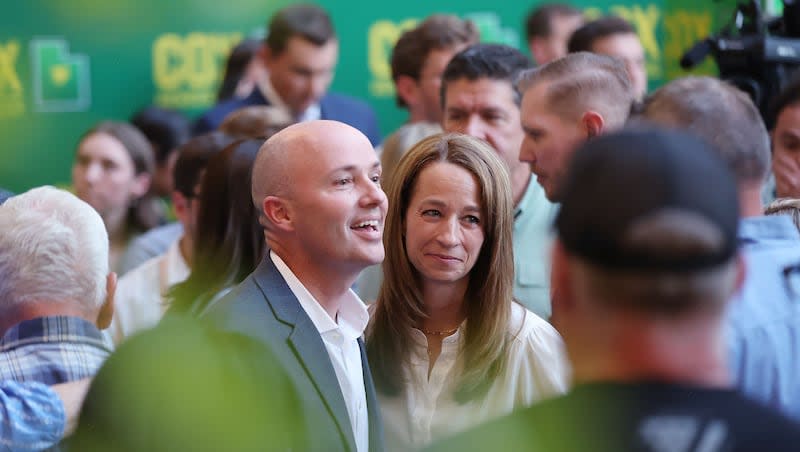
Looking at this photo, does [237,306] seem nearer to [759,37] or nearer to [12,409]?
[12,409]

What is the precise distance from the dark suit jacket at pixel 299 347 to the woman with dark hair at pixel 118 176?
284 cm

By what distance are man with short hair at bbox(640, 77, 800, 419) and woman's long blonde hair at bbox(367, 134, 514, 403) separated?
15.9 inches

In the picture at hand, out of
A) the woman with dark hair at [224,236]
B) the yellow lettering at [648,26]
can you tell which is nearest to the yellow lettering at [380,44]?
the yellow lettering at [648,26]

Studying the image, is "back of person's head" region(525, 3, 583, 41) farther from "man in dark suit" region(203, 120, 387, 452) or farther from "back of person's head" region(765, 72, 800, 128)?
"man in dark suit" region(203, 120, 387, 452)

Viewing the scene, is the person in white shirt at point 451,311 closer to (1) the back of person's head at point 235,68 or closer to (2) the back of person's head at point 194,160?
(2) the back of person's head at point 194,160

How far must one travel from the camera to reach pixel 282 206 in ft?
8.19

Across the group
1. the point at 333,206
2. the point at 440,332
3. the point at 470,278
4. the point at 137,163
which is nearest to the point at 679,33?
the point at 137,163

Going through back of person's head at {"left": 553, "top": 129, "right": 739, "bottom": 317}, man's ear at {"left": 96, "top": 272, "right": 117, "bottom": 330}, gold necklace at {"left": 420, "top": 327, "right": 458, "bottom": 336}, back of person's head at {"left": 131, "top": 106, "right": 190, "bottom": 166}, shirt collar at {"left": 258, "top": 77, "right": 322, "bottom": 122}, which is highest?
back of person's head at {"left": 553, "top": 129, "right": 739, "bottom": 317}

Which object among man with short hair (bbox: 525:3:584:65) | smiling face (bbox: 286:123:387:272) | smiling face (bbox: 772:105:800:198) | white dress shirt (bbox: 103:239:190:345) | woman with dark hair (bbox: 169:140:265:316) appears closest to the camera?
smiling face (bbox: 286:123:387:272)

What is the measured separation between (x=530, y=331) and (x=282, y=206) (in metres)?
0.60

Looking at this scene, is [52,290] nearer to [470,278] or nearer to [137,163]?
[470,278]

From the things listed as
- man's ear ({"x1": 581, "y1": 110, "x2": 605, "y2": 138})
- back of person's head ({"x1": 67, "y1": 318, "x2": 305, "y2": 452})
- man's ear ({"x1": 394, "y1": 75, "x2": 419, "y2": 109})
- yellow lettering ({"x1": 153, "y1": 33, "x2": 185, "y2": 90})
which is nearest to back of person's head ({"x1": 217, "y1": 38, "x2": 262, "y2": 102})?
yellow lettering ({"x1": 153, "y1": 33, "x2": 185, "y2": 90})

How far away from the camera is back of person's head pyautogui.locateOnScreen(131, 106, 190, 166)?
19.7ft

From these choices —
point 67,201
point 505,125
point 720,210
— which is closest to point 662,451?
point 720,210
